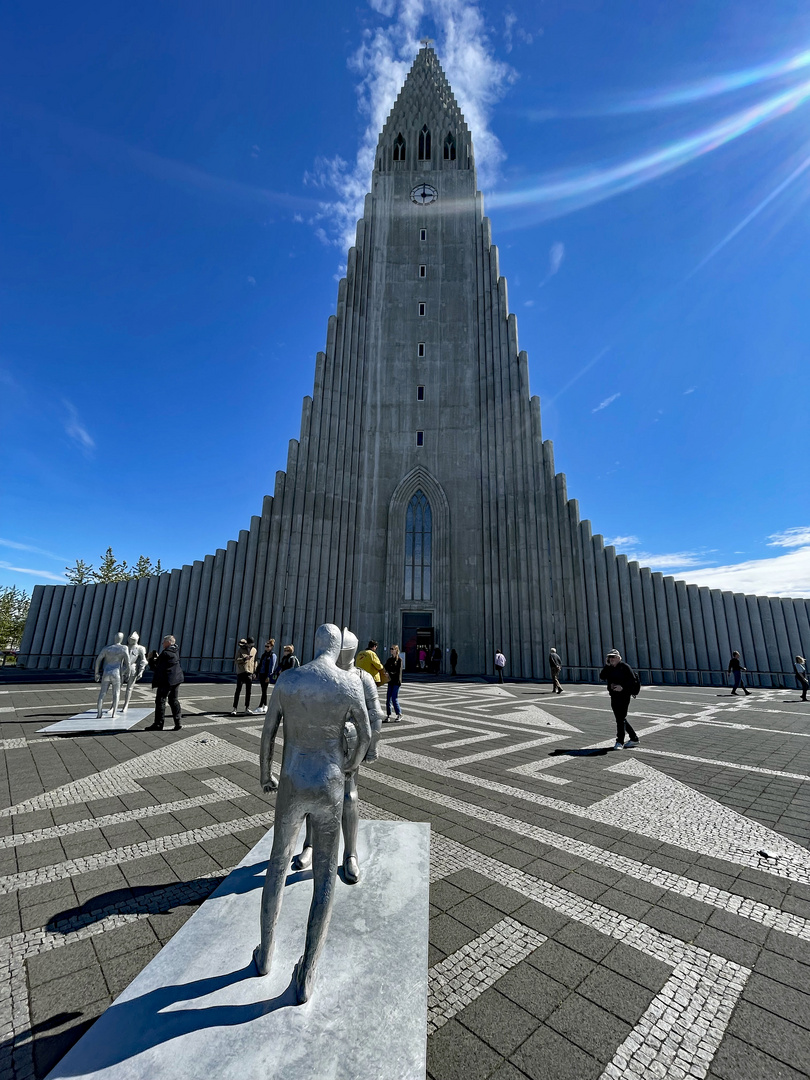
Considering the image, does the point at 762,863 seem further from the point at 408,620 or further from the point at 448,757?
the point at 408,620

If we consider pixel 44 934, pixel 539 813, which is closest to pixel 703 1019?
pixel 539 813

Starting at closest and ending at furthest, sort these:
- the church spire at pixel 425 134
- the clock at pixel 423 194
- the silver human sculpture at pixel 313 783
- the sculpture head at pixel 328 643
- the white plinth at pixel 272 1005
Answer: the white plinth at pixel 272 1005 → the silver human sculpture at pixel 313 783 → the sculpture head at pixel 328 643 → the clock at pixel 423 194 → the church spire at pixel 425 134

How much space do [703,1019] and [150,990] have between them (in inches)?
120

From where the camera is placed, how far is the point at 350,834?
3.78m

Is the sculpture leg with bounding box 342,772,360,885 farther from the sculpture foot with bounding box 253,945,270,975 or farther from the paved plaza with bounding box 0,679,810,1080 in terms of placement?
the sculpture foot with bounding box 253,945,270,975

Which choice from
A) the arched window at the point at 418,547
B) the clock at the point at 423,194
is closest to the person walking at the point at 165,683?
the arched window at the point at 418,547

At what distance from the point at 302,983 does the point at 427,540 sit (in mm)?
28175

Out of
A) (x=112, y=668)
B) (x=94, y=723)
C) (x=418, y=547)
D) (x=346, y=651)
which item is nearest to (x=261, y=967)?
(x=346, y=651)

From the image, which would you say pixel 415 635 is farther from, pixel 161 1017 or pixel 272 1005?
pixel 161 1017

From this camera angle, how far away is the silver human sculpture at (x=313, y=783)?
261 centimetres

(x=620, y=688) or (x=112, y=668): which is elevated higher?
(x=112, y=668)

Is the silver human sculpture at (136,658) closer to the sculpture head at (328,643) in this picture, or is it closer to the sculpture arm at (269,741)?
the sculpture arm at (269,741)

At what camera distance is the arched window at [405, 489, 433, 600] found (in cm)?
2978

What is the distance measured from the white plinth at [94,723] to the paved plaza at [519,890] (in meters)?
0.69
